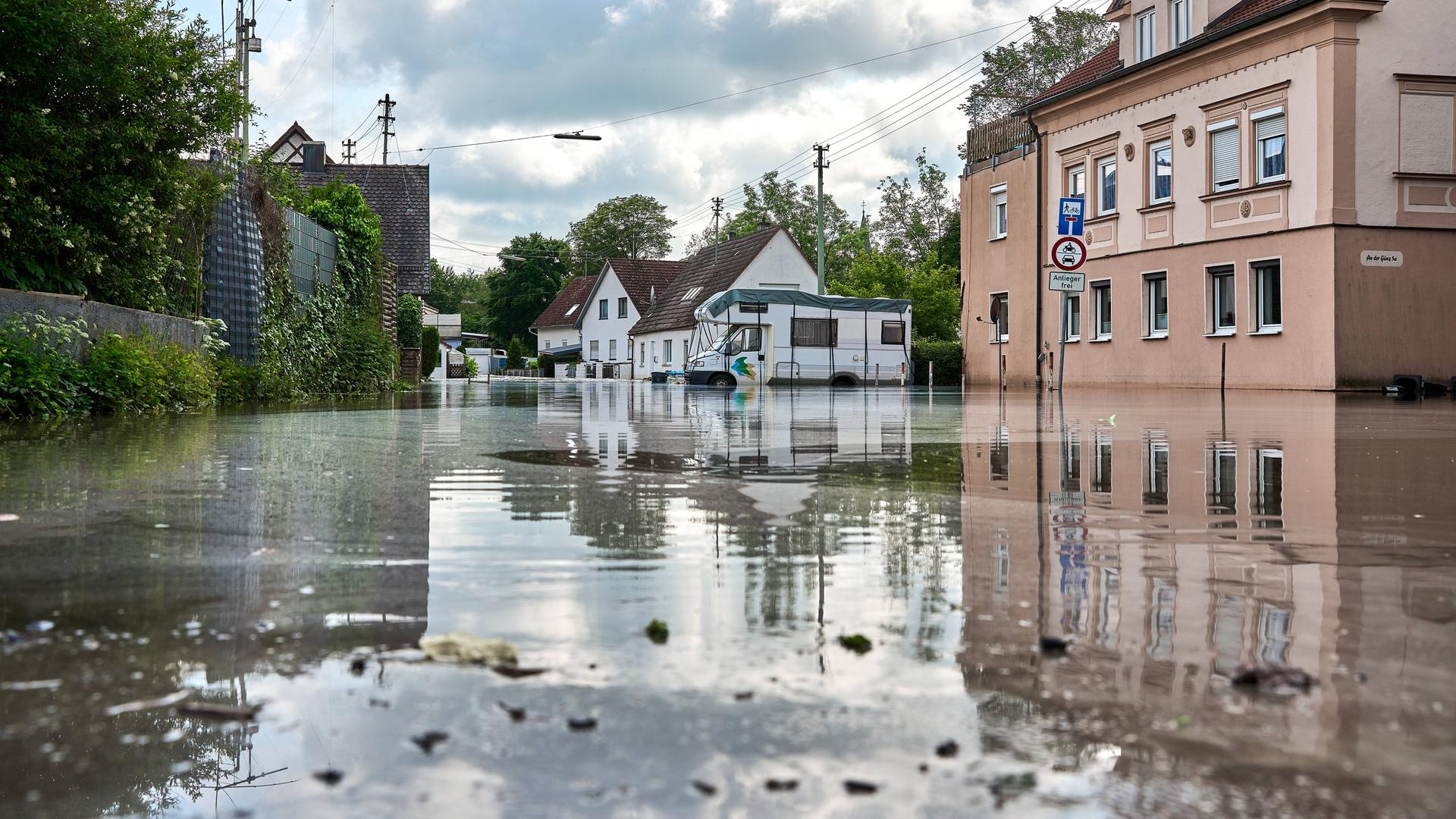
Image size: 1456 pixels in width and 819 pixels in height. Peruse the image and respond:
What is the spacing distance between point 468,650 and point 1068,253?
1773 centimetres

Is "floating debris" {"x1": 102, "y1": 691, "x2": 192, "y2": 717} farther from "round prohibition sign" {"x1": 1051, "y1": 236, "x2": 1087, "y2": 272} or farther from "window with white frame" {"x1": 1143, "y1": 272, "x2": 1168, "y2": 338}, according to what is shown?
"window with white frame" {"x1": 1143, "y1": 272, "x2": 1168, "y2": 338}

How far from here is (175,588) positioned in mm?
3105

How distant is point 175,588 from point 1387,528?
3.93 metres

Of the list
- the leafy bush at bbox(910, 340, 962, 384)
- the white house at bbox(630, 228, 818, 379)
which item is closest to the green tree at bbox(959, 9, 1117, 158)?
the white house at bbox(630, 228, 818, 379)

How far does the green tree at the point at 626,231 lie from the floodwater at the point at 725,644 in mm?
96294

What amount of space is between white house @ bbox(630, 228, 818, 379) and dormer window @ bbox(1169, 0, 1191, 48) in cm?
2754

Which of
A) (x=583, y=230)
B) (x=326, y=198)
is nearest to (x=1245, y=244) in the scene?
(x=326, y=198)

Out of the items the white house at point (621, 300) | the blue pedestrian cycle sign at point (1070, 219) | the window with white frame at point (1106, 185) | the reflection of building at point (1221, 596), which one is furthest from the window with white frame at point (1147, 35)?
the white house at point (621, 300)

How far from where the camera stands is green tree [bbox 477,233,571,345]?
107125 mm

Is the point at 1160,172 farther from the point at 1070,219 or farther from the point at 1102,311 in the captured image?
the point at 1070,219

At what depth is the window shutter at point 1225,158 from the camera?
27859mm

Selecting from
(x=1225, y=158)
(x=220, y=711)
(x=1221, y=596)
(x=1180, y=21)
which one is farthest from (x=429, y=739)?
(x=1180, y=21)

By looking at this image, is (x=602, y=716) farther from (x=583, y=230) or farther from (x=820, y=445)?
(x=583, y=230)

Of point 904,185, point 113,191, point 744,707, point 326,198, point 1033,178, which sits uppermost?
point 904,185
